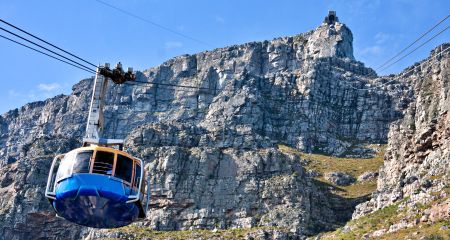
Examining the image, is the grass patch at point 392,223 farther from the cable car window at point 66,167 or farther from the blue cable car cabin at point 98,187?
the cable car window at point 66,167

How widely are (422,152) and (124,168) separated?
11225 cm

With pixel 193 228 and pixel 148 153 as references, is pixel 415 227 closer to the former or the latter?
pixel 193 228

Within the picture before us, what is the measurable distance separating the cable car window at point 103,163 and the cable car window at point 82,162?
428 mm

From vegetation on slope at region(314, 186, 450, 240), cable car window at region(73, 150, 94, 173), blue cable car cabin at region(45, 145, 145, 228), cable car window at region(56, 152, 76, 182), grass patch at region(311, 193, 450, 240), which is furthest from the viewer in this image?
vegetation on slope at region(314, 186, 450, 240)

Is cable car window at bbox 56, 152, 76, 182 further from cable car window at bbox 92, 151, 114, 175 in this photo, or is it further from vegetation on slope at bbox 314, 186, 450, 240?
vegetation on slope at bbox 314, 186, 450, 240

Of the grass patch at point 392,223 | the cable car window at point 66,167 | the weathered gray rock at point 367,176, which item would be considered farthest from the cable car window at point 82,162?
the weathered gray rock at point 367,176

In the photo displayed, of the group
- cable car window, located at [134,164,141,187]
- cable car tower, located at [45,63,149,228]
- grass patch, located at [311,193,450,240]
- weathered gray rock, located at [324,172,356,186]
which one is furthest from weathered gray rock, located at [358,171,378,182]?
cable car window, located at [134,164,141,187]

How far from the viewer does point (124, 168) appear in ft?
127

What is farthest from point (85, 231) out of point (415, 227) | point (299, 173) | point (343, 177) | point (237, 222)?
point (415, 227)

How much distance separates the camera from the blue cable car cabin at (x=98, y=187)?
122 ft

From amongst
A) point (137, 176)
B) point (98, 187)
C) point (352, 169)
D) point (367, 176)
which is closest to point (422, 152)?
point (367, 176)

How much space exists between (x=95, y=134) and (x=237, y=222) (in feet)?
368

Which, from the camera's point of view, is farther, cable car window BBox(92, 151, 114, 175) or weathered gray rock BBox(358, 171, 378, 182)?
weathered gray rock BBox(358, 171, 378, 182)

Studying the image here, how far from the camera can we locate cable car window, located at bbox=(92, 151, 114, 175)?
37875 millimetres
